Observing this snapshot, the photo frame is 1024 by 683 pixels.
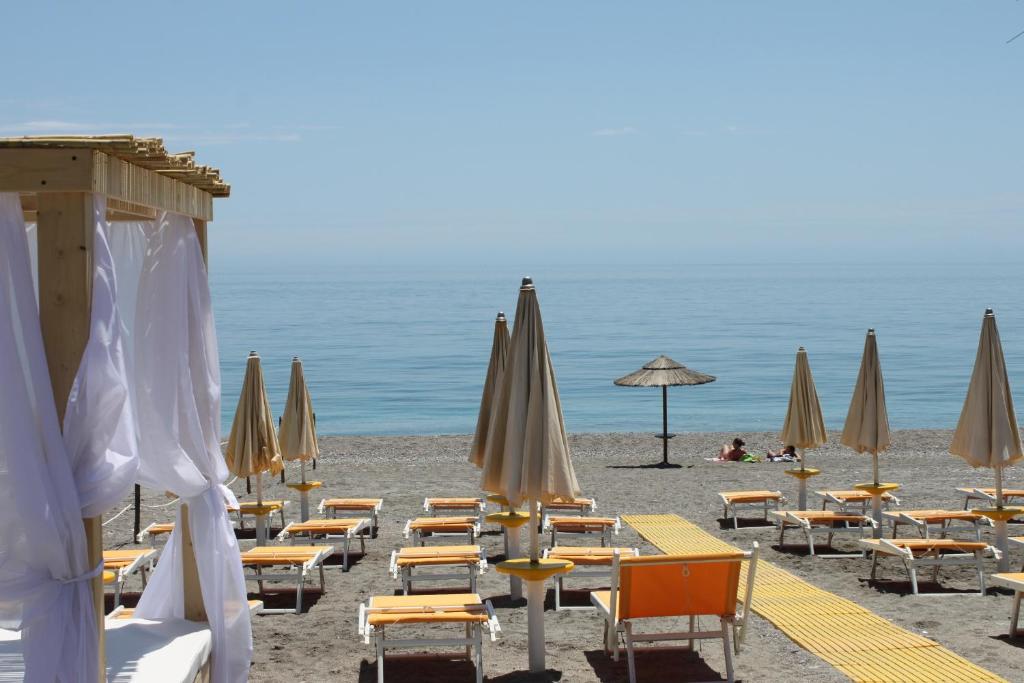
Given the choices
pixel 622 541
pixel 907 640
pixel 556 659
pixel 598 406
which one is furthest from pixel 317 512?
pixel 598 406

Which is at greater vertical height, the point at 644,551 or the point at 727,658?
the point at 727,658

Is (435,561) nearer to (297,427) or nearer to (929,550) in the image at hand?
(297,427)

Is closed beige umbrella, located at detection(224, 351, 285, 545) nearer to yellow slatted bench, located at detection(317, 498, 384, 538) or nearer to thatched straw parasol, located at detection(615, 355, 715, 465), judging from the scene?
yellow slatted bench, located at detection(317, 498, 384, 538)

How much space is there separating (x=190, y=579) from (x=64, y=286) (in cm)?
208

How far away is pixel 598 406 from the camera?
40.0m

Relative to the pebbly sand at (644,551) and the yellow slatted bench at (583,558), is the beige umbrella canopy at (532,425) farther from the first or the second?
the yellow slatted bench at (583,558)

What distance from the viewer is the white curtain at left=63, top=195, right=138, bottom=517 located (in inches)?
173

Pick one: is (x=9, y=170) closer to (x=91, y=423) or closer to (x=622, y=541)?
(x=91, y=423)

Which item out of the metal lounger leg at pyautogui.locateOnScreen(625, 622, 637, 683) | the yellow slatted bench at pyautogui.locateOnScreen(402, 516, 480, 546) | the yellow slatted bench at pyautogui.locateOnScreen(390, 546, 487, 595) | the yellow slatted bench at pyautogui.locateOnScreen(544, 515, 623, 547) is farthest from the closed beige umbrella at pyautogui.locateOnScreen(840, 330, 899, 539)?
the metal lounger leg at pyautogui.locateOnScreen(625, 622, 637, 683)

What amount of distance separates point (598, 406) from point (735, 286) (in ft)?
290

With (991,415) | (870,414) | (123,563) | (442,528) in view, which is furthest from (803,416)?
(123,563)

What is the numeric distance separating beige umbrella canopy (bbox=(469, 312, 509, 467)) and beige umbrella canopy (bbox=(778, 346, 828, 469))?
3.43 meters

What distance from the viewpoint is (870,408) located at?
10.7 metres

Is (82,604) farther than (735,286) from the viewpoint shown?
No
